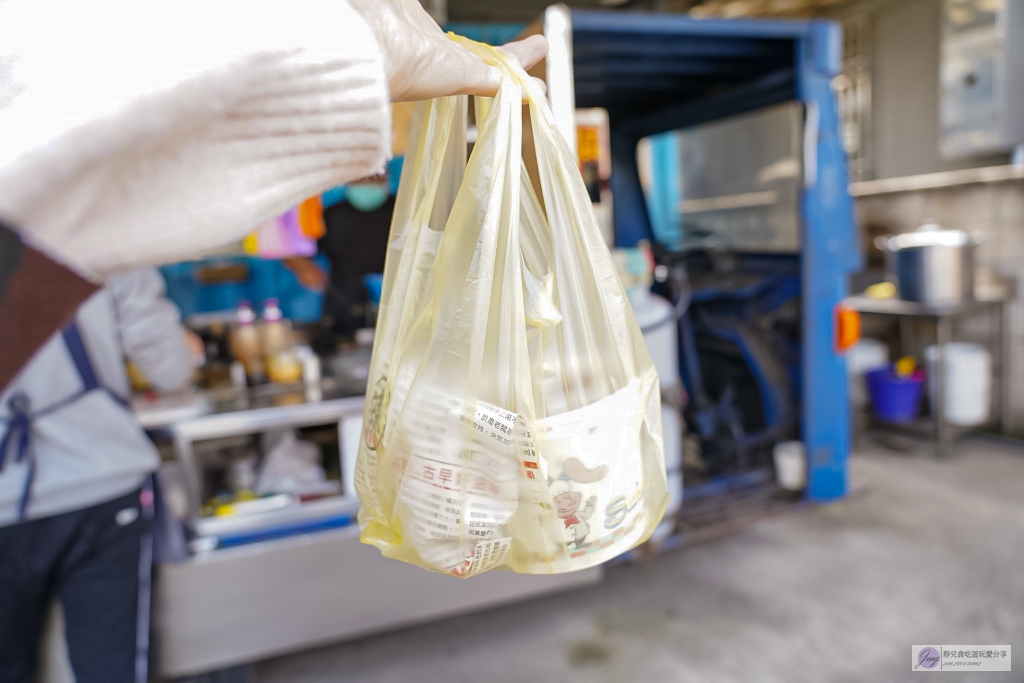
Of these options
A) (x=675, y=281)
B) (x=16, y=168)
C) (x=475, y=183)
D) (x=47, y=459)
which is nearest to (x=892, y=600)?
(x=675, y=281)

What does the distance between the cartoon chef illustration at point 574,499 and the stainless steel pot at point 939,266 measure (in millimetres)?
4253

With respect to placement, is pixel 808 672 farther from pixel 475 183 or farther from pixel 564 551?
pixel 475 183

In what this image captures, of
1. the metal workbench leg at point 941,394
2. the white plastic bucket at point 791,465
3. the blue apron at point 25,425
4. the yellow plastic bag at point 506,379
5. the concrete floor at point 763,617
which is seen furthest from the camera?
the metal workbench leg at point 941,394

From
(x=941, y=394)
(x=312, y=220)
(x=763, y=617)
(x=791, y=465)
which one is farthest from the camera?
(x=941, y=394)

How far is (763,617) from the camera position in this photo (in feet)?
8.51

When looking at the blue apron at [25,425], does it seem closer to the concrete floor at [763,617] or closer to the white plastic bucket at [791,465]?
the concrete floor at [763,617]

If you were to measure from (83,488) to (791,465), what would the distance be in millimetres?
2683

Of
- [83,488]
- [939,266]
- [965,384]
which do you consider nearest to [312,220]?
[83,488]

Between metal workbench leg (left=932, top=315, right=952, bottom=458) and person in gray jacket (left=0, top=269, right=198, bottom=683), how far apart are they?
166 inches

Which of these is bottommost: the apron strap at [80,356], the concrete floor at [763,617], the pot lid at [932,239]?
the concrete floor at [763,617]

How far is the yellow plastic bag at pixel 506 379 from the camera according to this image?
27.6 inches

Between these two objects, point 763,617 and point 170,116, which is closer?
point 170,116

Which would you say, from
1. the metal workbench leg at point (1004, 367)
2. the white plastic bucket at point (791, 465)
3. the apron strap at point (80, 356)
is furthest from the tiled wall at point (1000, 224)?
the apron strap at point (80, 356)

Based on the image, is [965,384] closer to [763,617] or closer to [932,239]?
[932,239]
